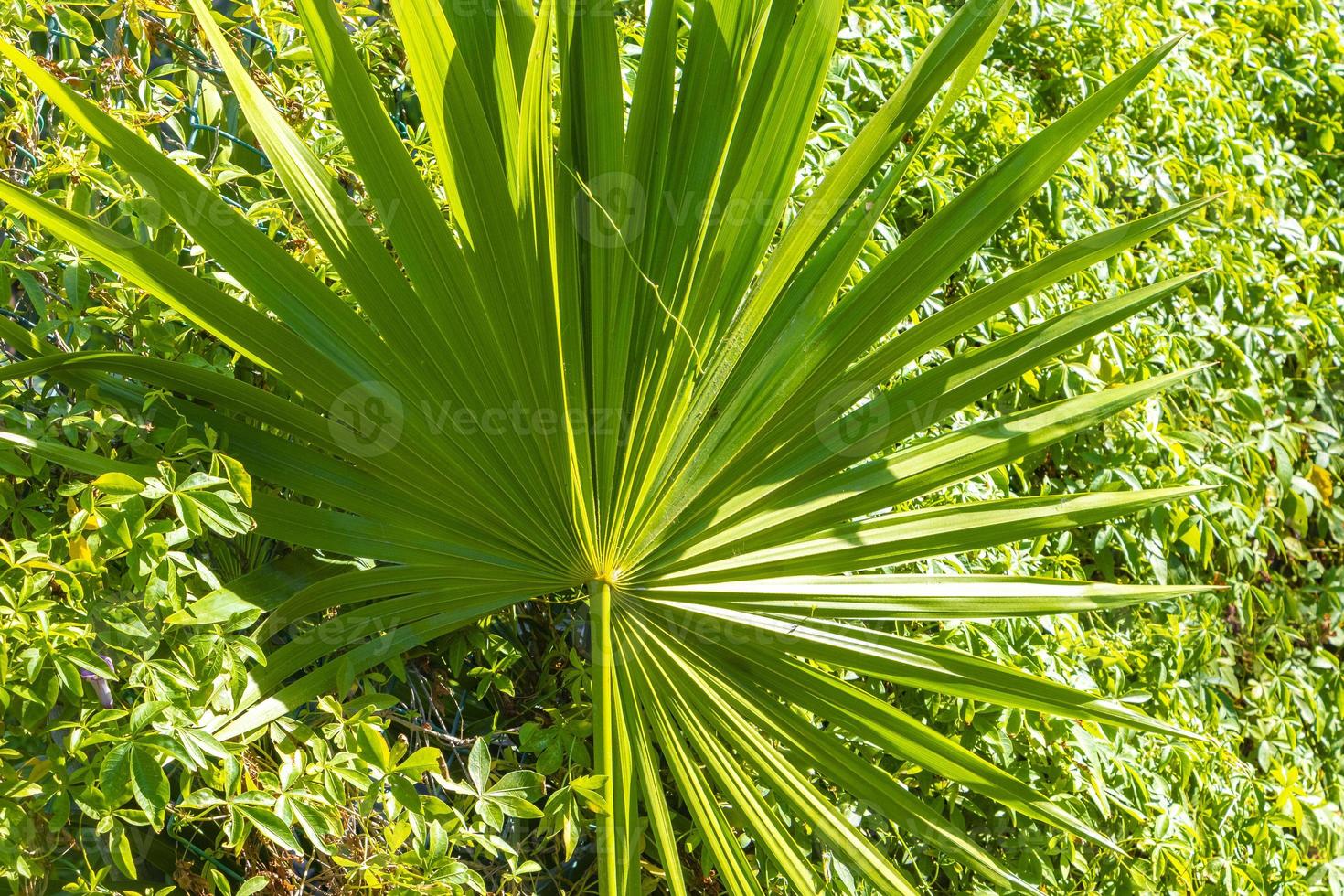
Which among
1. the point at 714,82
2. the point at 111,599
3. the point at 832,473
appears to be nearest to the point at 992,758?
the point at 832,473

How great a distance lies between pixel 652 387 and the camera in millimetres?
1580

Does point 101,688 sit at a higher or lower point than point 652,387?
lower

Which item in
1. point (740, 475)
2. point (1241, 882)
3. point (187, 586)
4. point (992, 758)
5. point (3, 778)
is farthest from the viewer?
point (1241, 882)

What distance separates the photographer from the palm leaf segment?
1.41 m

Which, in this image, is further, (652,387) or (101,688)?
(652,387)

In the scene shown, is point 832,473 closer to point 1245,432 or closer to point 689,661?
point 689,661

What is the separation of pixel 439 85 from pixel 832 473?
0.84 metres

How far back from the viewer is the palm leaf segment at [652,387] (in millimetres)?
1412

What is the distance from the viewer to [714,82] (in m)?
1.49

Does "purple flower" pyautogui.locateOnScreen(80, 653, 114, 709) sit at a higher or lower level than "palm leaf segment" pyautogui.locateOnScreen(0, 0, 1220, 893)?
lower

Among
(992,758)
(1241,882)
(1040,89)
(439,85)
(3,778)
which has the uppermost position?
(1040,89)

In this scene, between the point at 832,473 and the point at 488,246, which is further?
the point at 832,473

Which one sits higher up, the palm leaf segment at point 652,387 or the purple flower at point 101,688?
the palm leaf segment at point 652,387

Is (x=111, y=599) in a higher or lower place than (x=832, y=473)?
lower
